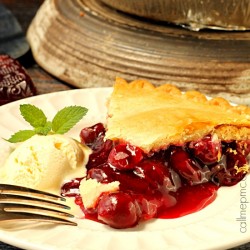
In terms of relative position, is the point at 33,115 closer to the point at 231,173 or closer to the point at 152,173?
the point at 152,173

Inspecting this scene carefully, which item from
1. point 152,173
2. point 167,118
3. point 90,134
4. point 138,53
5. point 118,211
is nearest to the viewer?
point 118,211

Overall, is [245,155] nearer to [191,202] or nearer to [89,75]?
[191,202]

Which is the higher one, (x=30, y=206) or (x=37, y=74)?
(x=30, y=206)

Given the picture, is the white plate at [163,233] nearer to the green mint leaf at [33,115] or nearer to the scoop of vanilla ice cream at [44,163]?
the scoop of vanilla ice cream at [44,163]

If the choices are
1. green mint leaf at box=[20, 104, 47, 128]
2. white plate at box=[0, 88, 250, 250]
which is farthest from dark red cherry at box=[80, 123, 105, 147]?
white plate at box=[0, 88, 250, 250]

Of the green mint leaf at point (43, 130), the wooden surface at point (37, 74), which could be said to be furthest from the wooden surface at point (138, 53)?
the green mint leaf at point (43, 130)

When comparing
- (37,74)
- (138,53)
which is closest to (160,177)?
(138,53)
